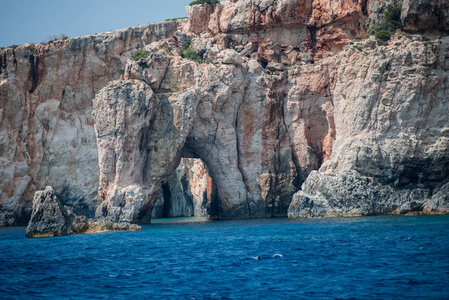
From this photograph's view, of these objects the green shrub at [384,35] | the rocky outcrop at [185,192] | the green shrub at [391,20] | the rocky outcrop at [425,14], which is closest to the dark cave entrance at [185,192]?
the rocky outcrop at [185,192]

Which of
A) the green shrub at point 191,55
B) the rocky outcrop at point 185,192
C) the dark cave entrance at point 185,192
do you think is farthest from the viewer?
the rocky outcrop at point 185,192

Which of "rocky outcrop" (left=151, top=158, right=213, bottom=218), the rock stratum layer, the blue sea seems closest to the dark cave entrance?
"rocky outcrop" (left=151, top=158, right=213, bottom=218)

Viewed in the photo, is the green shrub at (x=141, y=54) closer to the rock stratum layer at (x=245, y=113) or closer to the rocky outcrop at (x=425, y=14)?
the rock stratum layer at (x=245, y=113)

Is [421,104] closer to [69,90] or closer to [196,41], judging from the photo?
[196,41]

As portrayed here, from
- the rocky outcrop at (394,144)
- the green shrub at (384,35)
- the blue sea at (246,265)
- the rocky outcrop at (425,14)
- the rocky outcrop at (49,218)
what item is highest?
the rocky outcrop at (425,14)

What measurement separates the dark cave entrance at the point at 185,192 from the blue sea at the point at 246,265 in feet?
141

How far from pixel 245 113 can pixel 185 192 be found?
107ft

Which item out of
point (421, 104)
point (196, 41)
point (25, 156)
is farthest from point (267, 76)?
point (25, 156)

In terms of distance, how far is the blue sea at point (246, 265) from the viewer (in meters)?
19.2

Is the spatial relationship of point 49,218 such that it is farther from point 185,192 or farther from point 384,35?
point 185,192

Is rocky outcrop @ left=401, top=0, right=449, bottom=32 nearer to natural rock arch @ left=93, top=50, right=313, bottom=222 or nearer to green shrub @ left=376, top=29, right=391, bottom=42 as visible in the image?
green shrub @ left=376, top=29, right=391, bottom=42

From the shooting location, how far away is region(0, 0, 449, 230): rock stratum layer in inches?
1789

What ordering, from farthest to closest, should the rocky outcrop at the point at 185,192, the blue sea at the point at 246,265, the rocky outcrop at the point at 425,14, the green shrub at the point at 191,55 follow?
the rocky outcrop at the point at 185,192 < the green shrub at the point at 191,55 < the rocky outcrop at the point at 425,14 < the blue sea at the point at 246,265

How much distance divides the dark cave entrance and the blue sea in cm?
4287
